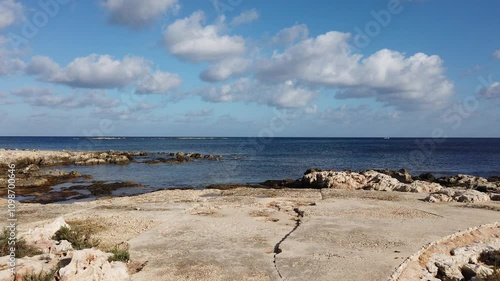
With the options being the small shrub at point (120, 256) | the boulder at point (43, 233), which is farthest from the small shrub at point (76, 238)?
the small shrub at point (120, 256)

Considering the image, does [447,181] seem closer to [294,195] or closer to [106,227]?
[294,195]

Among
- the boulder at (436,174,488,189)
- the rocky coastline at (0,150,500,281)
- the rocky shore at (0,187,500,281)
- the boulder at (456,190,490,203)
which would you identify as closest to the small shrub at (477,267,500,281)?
the rocky coastline at (0,150,500,281)

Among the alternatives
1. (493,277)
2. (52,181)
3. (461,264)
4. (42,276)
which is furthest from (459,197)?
(52,181)

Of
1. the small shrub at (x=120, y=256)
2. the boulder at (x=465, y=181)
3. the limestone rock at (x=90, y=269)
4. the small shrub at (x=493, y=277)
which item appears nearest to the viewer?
the limestone rock at (x=90, y=269)

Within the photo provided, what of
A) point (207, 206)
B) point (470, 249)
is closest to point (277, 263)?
point (470, 249)

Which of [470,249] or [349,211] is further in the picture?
[349,211]

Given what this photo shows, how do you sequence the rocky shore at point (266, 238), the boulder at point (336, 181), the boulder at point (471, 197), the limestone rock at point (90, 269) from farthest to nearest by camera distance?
1. the boulder at point (336, 181)
2. the boulder at point (471, 197)
3. the rocky shore at point (266, 238)
4. the limestone rock at point (90, 269)

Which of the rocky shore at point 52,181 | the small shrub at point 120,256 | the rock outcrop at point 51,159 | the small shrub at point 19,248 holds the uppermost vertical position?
the small shrub at point 19,248

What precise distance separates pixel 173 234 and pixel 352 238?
619 centimetres

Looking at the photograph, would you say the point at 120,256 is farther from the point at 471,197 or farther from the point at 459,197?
the point at 471,197

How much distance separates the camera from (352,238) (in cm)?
1282

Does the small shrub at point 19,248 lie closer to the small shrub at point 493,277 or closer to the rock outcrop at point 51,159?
the small shrub at point 493,277

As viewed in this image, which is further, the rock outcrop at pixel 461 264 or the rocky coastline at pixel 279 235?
the rock outcrop at pixel 461 264

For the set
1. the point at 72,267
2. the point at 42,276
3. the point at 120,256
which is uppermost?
the point at 72,267
